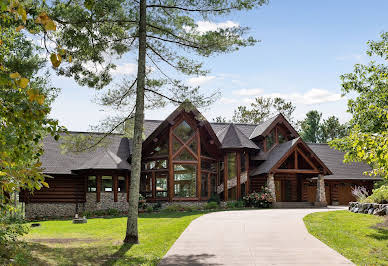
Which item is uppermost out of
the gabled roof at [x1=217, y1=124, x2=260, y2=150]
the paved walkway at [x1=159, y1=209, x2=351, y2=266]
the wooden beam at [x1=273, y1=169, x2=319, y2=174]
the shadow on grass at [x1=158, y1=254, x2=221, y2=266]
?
the gabled roof at [x1=217, y1=124, x2=260, y2=150]

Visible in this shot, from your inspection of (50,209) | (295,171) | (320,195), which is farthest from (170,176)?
(320,195)

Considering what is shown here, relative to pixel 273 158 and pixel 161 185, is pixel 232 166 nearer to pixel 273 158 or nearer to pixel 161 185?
pixel 273 158

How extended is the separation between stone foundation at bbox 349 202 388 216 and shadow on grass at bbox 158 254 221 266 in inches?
469

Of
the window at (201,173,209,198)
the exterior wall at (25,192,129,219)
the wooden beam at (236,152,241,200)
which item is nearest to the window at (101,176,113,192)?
the exterior wall at (25,192,129,219)

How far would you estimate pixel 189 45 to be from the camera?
45.5 ft

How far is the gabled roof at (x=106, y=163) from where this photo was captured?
1007 inches

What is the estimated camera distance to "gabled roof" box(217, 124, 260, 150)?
28312 mm

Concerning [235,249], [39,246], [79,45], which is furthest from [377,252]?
[79,45]

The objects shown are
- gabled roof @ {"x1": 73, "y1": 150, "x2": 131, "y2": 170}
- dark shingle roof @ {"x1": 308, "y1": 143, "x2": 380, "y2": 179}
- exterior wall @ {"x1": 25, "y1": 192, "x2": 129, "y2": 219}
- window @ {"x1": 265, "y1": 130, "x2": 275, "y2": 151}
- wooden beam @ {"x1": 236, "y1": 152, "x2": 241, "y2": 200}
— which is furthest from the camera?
dark shingle roof @ {"x1": 308, "y1": 143, "x2": 380, "y2": 179}

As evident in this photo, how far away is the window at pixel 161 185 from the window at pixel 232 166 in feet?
16.3

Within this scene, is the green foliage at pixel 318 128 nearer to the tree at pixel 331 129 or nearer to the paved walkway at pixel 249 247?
the tree at pixel 331 129

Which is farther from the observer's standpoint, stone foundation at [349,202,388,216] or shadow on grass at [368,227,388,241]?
stone foundation at [349,202,388,216]

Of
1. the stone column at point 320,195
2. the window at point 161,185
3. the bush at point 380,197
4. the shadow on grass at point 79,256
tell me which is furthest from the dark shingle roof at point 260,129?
the shadow on grass at point 79,256

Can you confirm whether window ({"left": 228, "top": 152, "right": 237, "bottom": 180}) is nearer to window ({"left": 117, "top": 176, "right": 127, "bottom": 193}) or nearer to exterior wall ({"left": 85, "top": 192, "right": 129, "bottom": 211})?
window ({"left": 117, "top": 176, "right": 127, "bottom": 193})
